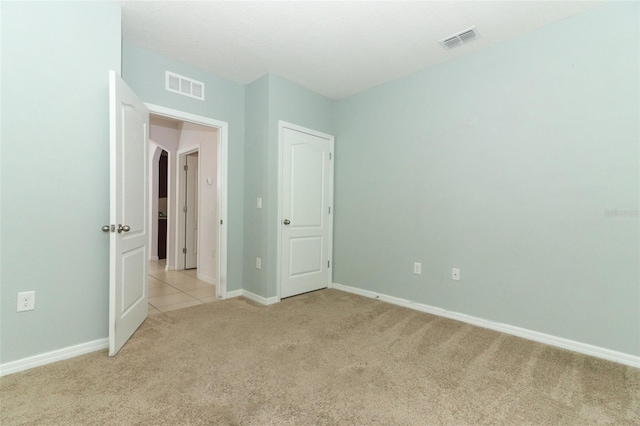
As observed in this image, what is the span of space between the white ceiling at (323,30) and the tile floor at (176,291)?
8.49 feet

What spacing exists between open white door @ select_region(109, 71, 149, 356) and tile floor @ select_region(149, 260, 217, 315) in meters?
0.51

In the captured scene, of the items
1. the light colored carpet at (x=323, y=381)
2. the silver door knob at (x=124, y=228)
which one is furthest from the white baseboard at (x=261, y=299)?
the silver door knob at (x=124, y=228)

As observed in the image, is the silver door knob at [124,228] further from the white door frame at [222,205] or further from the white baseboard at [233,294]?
the white baseboard at [233,294]

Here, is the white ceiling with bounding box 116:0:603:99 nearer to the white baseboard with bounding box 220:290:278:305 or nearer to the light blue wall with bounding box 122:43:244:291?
the light blue wall with bounding box 122:43:244:291

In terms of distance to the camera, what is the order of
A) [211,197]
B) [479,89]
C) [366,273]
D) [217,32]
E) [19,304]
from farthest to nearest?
[211,197] → [366,273] → [479,89] → [217,32] → [19,304]

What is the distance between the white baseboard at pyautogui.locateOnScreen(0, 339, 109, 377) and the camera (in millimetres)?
1849

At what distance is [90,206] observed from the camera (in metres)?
2.15

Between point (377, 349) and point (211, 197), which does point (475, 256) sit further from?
point (211, 197)

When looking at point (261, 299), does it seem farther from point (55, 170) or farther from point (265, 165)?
point (55, 170)

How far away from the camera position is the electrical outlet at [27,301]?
1.89 metres

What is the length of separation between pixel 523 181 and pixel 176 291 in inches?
158

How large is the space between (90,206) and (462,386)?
277 cm

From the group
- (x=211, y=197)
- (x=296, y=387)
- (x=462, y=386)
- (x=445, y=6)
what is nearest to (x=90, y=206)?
(x=296, y=387)

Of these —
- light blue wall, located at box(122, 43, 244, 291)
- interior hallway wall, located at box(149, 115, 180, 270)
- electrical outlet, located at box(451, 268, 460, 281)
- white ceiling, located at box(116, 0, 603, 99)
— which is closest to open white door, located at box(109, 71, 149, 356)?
light blue wall, located at box(122, 43, 244, 291)
